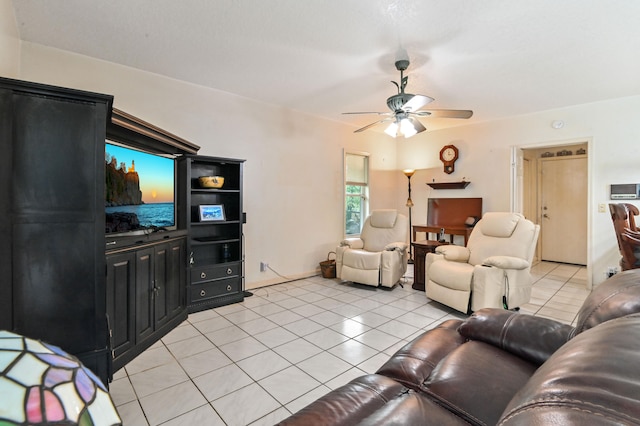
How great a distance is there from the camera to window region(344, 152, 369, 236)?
5.48 meters

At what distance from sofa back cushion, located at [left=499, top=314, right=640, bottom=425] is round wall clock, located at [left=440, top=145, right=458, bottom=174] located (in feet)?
16.9

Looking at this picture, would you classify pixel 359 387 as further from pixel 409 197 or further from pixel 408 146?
pixel 408 146

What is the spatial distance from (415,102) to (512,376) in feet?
7.62

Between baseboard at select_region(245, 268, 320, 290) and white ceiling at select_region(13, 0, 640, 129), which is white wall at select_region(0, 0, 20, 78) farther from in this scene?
baseboard at select_region(245, 268, 320, 290)

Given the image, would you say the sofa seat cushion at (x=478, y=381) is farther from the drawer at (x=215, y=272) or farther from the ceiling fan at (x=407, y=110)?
the drawer at (x=215, y=272)

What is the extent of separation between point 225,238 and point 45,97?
7.68 feet

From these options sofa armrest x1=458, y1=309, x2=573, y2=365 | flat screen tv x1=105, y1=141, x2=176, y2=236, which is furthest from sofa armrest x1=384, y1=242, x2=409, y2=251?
flat screen tv x1=105, y1=141, x2=176, y2=236

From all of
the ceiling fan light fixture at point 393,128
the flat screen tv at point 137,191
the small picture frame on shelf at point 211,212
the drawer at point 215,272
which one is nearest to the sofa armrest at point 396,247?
the ceiling fan light fixture at point 393,128

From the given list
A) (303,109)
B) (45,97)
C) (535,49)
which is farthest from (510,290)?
(45,97)

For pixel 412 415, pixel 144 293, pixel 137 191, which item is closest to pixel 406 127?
pixel 137 191

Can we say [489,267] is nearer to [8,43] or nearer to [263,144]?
[263,144]

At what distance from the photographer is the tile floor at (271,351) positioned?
5.92 ft

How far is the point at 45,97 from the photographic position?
5.44 ft

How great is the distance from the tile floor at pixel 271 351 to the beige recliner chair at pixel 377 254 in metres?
0.21
